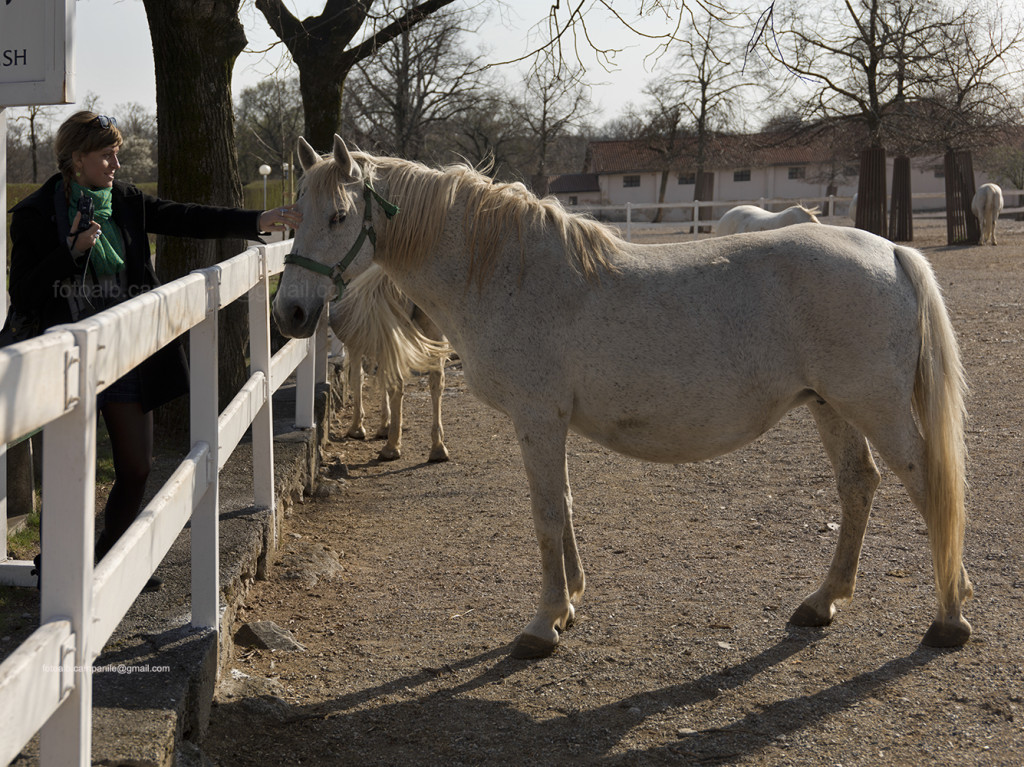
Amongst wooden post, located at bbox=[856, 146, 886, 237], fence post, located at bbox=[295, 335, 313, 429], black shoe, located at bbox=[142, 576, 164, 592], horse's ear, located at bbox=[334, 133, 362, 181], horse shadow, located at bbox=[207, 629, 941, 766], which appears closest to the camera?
horse shadow, located at bbox=[207, 629, 941, 766]

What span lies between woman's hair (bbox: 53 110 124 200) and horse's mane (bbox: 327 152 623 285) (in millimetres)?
1027

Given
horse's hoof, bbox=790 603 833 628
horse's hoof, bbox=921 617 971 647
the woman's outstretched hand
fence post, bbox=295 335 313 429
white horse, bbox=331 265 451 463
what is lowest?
horse's hoof, bbox=790 603 833 628

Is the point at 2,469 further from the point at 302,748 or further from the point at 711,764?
→ the point at 711,764

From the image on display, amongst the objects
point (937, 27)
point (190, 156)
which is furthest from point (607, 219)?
point (190, 156)

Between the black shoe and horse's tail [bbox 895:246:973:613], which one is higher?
horse's tail [bbox 895:246:973:613]

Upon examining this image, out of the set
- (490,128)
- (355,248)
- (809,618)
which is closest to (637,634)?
(809,618)

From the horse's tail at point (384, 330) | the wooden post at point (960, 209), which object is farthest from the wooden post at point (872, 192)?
the horse's tail at point (384, 330)

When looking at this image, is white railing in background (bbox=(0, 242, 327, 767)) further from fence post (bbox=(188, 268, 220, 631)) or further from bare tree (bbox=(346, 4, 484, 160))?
bare tree (bbox=(346, 4, 484, 160))

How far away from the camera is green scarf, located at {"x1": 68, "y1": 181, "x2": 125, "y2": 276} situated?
10.2 feet

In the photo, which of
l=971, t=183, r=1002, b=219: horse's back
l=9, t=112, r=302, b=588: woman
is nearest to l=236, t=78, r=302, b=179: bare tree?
l=971, t=183, r=1002, b=219: horse's back

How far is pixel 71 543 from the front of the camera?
1.67 metres

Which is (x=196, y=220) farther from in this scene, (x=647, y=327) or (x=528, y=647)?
(x=528, y=647)

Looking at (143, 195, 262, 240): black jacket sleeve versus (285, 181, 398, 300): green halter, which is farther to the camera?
(143, 195, 262, 240): black jacket sleeve

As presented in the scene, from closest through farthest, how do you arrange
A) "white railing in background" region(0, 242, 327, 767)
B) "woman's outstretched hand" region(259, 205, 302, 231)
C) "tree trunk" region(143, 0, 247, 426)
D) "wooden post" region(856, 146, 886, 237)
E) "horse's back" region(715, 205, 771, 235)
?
"white railing in background" region(0, 242, 327, 767) → "woman's outstretched hand" region(259, 205, 302, 231) → "tree trunk" region(143, 0, 247, 426) → "horse's back" region(715, 205, 771, 235) → "wooden post" region(856, 146, 886, 237)
